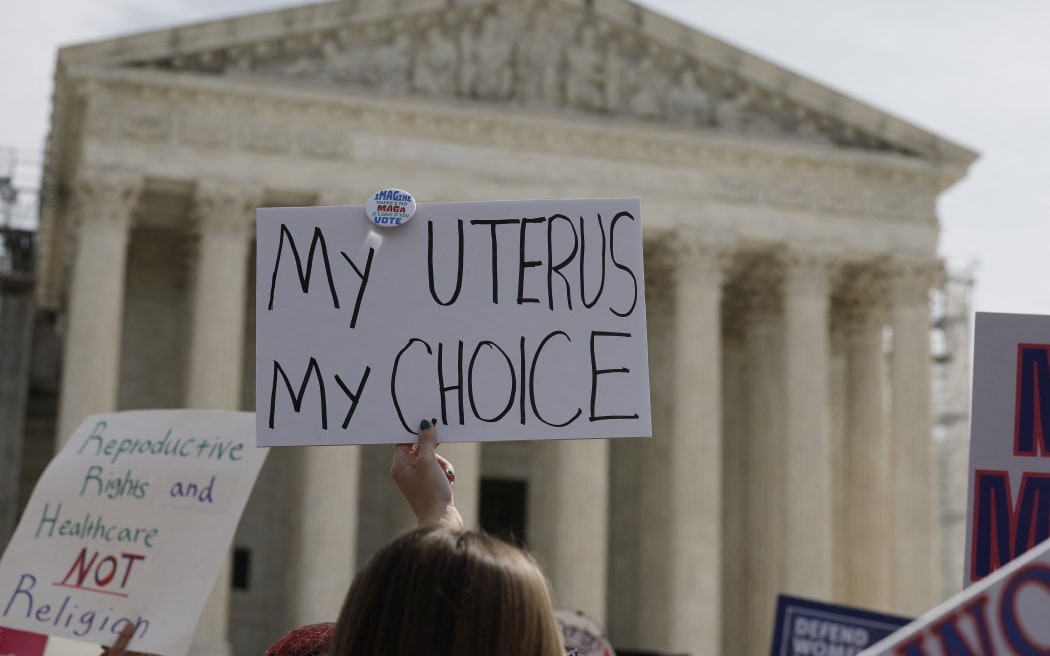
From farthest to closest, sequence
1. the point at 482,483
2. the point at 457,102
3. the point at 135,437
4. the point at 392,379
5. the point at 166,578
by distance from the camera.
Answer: the point at 482,483 < the point at 457,102 < the point at 135,437 < the point at 166,578 < the point at 392,379

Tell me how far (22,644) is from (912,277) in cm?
3740

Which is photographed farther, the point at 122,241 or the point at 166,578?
the point at 122,241

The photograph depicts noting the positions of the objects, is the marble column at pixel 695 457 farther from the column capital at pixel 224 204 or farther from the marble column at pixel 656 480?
the column capital at pixel 224 204

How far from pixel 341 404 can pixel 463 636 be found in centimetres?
224

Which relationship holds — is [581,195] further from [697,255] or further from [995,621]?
[995,621]

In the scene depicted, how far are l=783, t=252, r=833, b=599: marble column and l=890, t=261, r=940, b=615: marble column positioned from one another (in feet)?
6.47

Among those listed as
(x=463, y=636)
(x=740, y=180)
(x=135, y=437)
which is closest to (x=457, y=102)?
(x=740, y=180)

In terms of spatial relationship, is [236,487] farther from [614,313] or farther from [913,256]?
[913,256]

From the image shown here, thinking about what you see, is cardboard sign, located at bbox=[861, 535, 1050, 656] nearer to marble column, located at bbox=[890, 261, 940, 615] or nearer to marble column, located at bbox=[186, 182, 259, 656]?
marble column, located at bbox=[186, 182, 259, 656]

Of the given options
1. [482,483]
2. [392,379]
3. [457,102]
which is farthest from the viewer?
[482,483]

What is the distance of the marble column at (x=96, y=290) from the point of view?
36188mm

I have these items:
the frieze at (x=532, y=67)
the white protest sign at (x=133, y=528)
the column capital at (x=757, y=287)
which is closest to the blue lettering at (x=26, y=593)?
the white protest sign at (x=133, y=528)

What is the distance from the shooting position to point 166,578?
7.07 m

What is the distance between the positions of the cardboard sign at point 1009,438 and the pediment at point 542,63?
33.7m
